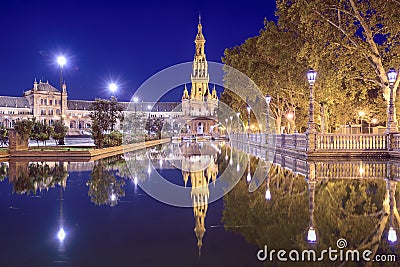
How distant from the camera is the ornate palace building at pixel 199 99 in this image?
576ft

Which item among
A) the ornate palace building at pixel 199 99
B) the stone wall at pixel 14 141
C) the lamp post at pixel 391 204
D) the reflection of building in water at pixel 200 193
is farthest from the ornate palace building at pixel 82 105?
the lamp post at pixel 391 204

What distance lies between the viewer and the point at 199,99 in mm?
185375

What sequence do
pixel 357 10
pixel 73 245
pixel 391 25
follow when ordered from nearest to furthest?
pixel 73 245
pixel 391 25
pixel 357 10

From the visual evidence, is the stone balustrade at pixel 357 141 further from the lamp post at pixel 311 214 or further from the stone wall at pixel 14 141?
the stone wall at pixel 14 141

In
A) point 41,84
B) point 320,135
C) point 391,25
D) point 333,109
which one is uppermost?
point 41,84

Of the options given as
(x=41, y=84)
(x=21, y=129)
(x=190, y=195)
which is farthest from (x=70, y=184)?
(x=41, y=84)

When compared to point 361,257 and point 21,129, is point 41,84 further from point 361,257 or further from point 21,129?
point 361,257

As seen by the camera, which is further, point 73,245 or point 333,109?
point 333,109

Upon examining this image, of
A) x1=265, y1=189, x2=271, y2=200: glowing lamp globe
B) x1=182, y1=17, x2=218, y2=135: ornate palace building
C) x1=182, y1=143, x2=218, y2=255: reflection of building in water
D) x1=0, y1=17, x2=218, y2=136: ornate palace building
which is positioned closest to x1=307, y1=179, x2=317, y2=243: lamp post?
x1=265, y1=189, x2=271, y2=200: glowing lamp globe

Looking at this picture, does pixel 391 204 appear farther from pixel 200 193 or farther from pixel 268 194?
pixel 200 193

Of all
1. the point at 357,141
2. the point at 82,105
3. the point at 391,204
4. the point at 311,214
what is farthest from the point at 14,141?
the point at 82,105

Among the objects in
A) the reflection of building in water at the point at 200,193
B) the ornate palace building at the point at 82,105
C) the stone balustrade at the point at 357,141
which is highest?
the ornate palace building at the point at 82,105

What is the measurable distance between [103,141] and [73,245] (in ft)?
87.8

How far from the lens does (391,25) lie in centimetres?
2370
